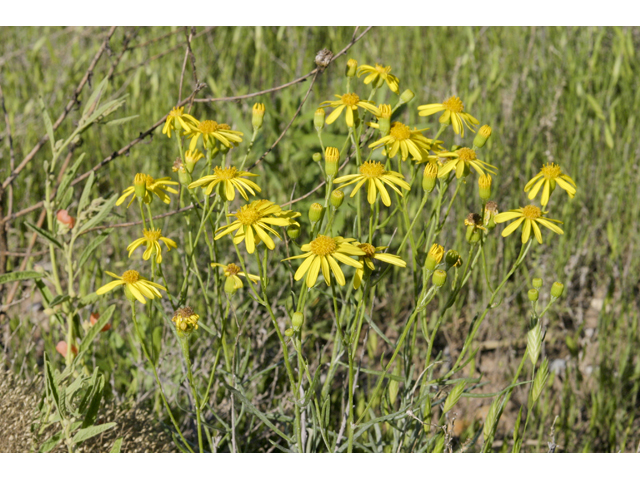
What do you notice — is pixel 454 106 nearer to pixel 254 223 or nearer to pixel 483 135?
pixel 483 135

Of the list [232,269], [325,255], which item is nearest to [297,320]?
[325,255]

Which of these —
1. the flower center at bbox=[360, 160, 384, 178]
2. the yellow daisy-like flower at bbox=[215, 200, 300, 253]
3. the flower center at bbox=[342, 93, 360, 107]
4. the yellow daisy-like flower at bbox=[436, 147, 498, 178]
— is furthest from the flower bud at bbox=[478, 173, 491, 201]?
the yellow daisy-like flower at bbox=[215, 200, 300, 253]

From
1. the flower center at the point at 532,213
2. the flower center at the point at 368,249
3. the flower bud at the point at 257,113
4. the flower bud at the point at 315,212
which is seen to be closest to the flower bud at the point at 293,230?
the flower bud at the point at 315,212

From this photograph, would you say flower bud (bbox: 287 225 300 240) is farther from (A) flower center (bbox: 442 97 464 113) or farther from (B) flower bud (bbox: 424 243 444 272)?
(A) flower center (bbox: 442 97 464 113)

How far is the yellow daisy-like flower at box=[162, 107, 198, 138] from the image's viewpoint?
4.71 ft

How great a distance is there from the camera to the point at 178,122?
1.45 m

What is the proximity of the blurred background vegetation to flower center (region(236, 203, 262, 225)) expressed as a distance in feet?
2.12

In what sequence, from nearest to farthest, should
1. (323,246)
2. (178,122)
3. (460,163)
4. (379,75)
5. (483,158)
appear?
(323,246) → (460,163) → (178,122) → (379,75) → (483,158)

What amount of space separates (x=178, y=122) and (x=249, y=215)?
1.44ft

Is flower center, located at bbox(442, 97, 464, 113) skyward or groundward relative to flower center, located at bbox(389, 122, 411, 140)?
skyward

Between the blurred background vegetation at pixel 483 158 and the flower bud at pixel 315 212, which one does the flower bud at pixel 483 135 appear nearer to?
the flower bud at pixel 315 212

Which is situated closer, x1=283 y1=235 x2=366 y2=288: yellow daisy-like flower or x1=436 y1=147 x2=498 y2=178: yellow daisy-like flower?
x1=283 y1=235 x2=366 y2=288: yellow daisy-like flower

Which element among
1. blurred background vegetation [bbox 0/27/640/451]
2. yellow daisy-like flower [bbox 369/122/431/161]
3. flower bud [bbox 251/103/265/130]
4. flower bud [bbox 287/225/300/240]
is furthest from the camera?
blurred background vegetation [bbox 0/27/640/451]

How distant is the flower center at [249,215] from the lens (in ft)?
3.80
